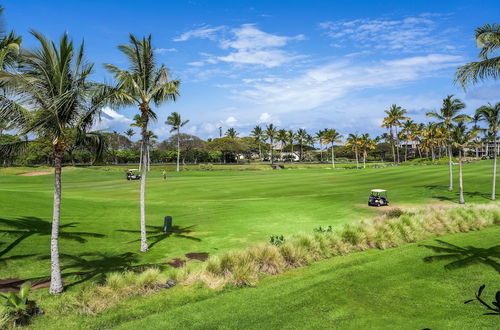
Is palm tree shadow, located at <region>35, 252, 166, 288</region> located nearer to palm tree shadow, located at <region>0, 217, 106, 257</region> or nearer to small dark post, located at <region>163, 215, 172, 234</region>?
palm tree shadow, located at <region>0, 217, 106, 257</region>

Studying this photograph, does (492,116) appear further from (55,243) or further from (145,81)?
(55,243)

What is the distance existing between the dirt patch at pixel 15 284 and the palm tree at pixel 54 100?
116cm

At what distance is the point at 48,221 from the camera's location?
24.6 m

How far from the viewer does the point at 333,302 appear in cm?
1162

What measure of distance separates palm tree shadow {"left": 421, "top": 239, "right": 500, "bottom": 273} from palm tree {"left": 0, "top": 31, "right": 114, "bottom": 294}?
15.0 metres

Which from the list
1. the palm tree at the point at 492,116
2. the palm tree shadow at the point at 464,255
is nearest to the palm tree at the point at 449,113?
the palm tree at the point at 492,116

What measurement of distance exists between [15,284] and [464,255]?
1877 centimetres

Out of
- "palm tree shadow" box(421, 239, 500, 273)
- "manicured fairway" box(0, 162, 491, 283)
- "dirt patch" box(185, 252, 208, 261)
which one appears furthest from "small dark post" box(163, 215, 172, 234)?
"palm tree shadow" box(421, 239, 500, 273)

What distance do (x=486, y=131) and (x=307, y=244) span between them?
33039 mm

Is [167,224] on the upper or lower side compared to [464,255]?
upper

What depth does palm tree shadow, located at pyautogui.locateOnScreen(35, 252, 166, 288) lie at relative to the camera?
15261mm

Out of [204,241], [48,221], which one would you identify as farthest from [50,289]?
[48,221]

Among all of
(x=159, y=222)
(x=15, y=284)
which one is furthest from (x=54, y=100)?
(x=159, y=222)

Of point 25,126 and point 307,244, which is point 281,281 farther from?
point 25,126
